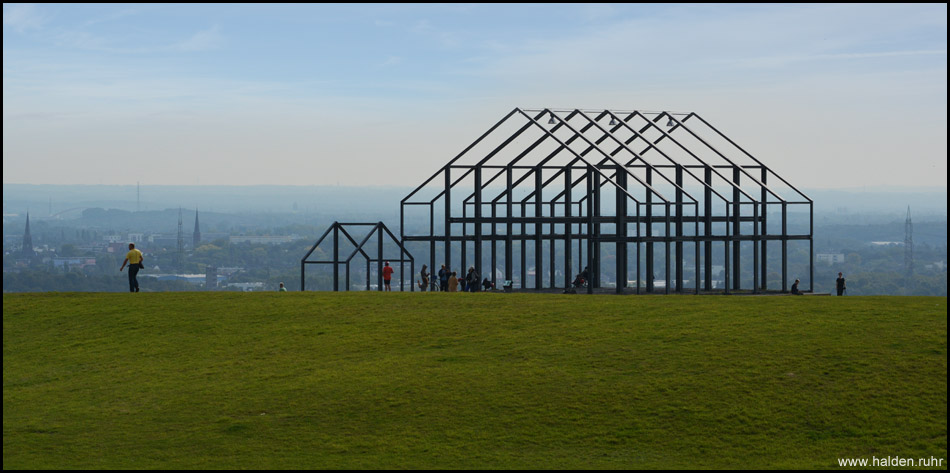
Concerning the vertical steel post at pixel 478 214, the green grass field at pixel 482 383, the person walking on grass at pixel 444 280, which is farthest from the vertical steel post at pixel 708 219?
the green grass field at pixel 482 383

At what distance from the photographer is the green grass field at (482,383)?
17.0 meters

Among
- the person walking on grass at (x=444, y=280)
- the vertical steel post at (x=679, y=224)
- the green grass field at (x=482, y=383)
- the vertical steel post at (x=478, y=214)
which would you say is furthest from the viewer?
the vertical steel post at (x=478, y=214)

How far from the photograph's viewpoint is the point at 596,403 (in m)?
18.9

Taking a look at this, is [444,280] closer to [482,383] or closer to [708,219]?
[708,219]

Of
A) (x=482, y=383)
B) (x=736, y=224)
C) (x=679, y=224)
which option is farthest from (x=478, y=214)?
(x=482, y=383)

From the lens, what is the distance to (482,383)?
66.1ft

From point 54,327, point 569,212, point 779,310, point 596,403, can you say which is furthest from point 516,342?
point 569,212

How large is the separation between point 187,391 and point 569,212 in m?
24.1

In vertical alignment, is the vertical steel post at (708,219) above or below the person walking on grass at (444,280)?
above

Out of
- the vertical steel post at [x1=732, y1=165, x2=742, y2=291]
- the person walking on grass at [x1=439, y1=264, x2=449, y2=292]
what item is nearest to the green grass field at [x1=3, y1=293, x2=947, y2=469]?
the person walking on grass at [x1=439, y1=264, x2=449, y2=292]

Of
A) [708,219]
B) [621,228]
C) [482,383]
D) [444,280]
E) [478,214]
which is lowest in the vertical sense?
[482,383]

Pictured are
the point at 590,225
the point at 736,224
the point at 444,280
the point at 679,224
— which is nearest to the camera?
the point at 444,280

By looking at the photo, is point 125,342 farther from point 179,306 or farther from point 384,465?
point 384,465

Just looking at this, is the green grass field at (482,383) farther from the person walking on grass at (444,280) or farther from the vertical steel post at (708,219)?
the vertical steel post at (708,219)
